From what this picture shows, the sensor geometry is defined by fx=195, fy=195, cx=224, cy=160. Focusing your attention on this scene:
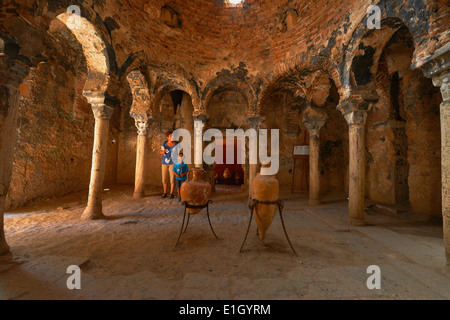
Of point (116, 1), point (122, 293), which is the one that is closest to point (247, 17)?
point (116, 1)

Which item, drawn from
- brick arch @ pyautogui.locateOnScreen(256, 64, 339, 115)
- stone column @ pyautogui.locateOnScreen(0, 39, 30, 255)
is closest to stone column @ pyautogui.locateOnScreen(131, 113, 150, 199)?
brick arch @ pyautogui.locateOnScreen(256, 64, 339, 115)

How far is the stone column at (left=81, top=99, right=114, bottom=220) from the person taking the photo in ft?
14.2

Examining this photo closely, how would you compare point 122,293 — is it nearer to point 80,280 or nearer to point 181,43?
point 80,280

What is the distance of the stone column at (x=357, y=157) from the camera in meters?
4.31

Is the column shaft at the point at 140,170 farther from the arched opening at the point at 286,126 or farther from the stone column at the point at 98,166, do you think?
the arched opening at the point at 286,126

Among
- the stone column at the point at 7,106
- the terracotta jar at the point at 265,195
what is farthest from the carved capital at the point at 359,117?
the stone column at the point at 7,106

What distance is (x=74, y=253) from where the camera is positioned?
264cm

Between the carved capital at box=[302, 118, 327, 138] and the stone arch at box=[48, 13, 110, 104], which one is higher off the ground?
the stone arch at box=[48, 13, 110, 104]

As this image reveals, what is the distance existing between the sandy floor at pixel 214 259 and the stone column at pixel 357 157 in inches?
14.6

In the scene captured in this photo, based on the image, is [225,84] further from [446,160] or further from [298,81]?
[446,160]

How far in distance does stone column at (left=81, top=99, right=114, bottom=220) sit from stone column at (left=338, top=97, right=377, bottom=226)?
5579 mm

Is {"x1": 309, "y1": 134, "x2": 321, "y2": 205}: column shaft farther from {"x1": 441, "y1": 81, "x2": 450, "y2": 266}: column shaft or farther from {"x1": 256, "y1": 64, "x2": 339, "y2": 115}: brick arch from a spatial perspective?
{"x1": 441, "y1": 81, "x2": 450, "y2": 266}: column shaft

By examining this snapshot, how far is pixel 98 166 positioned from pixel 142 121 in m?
2.90
